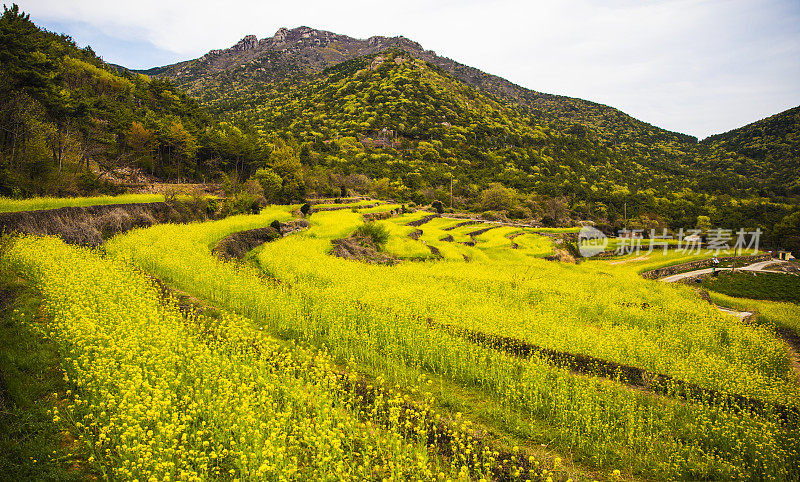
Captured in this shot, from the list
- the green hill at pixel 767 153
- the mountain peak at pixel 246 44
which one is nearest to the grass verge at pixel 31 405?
the green hill at pixel 767 153

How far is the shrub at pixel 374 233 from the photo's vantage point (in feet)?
84.8

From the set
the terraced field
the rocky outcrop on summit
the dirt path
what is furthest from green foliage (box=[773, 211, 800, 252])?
the rocky outcrop on summit

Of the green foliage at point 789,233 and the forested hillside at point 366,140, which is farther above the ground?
the forested hillside at point 366,140

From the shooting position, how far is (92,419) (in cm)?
517

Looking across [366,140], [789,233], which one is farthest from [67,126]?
[789,233]

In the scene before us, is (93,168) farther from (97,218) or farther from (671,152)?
(671,152)

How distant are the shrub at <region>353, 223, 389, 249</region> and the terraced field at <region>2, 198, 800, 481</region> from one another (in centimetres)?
1009

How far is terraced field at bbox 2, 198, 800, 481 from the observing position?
4992 millimetres

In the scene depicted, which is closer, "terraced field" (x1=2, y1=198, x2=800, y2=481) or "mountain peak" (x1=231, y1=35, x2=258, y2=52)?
"terraced field" (x1=2, y1=198, x2=800, y2=481)

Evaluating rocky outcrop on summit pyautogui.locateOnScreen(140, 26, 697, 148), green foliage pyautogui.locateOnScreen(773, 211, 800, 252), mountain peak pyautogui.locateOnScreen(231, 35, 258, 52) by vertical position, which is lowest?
green foliage pyautogui.locateOnScreen(773, 211, 800, 252)

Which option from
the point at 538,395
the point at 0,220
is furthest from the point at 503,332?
the point at 0,220

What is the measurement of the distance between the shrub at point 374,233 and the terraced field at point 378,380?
1009cm

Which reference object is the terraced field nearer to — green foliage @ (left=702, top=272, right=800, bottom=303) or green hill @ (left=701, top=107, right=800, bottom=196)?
green foliage @ (left=702, top=272, right=800, bottom=303)

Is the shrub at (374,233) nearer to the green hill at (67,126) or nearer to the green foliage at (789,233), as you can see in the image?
the green hill at (67,126)
